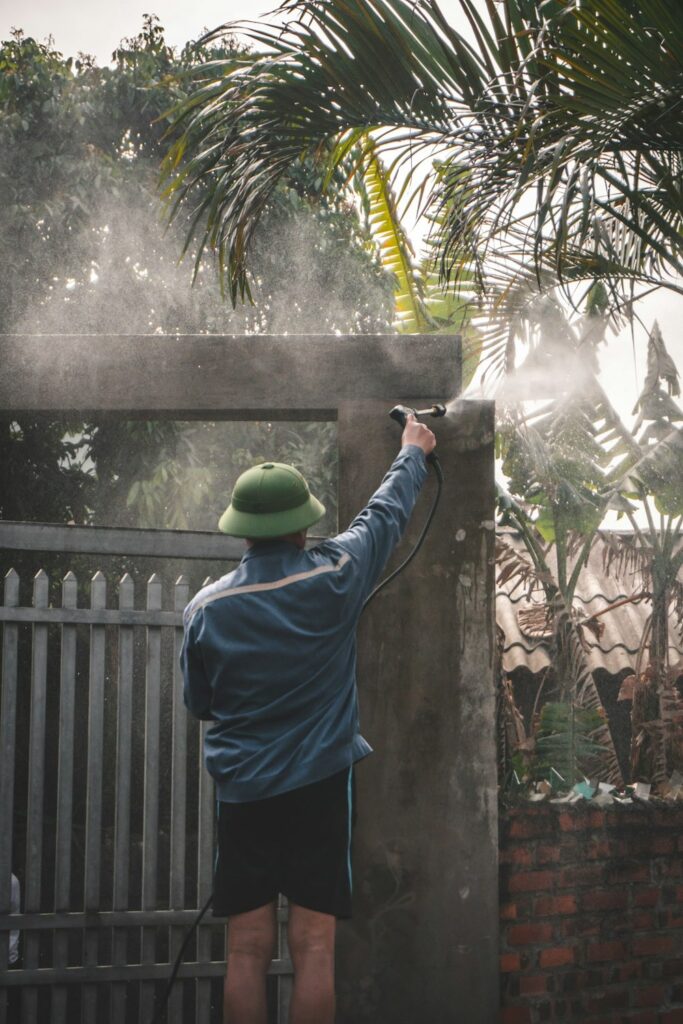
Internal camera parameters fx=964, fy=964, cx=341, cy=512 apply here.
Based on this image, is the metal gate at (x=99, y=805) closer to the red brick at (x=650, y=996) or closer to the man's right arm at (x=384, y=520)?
the man's right arm at (x=384, y=520)

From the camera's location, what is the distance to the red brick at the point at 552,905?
3594 mm

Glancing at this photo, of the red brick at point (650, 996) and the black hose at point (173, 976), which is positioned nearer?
the black hose at point (173, 976)

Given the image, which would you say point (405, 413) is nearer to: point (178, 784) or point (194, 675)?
point (194, 675)

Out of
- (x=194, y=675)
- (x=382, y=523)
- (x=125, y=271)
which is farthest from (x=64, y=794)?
(x=125, y=271)

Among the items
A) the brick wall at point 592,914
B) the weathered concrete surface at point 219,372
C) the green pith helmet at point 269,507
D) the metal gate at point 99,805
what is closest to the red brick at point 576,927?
the brick wall at point 592,914

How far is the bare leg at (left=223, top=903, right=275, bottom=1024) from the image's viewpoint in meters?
2.60

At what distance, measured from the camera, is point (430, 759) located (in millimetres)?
3527

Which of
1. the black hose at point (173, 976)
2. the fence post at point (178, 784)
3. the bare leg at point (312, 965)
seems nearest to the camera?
the bare leg at point (312, 965)

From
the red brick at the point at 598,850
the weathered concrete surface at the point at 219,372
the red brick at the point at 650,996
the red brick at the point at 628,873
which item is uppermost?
the weathered concrete surface at the point at 219,372

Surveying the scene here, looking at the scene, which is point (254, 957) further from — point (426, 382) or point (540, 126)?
point (540, 126)

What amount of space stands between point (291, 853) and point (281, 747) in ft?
1.02

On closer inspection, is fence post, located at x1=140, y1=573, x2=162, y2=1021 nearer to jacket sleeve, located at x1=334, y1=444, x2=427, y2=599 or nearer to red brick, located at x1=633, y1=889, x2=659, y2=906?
jacket sleeve, located at x1=334, y1=444, x2=427, y2=599

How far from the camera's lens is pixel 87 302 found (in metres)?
9.87

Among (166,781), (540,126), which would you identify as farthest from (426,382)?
(166,781)
